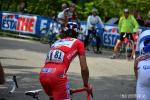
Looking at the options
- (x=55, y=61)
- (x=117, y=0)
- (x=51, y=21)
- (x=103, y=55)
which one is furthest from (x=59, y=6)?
(x=55, y=61)

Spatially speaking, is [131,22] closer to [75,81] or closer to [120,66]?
[120,66]

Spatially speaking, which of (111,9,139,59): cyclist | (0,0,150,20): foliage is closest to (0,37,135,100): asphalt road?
(111,9,139,59): cyclist

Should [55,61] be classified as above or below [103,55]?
above

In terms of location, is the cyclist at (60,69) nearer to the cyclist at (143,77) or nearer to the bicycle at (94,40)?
the cyclist at (143,77)

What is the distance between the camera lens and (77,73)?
14.5 m

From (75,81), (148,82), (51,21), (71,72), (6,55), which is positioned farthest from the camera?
(51,21)

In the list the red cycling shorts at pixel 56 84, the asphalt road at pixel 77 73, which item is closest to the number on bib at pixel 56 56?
the red cycling shorts at pixel 56 84

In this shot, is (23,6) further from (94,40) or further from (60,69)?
(60,69)

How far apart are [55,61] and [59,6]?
27364 millimetres

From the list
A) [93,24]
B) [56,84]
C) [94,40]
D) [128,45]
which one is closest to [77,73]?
[128,45]

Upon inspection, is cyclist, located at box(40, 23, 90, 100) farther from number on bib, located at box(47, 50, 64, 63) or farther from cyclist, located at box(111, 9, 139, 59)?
cyclist, located at box(111, 9, 139, 59)

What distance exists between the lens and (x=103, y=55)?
65.6 ft

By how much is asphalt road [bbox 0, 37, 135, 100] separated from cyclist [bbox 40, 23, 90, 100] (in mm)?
4077

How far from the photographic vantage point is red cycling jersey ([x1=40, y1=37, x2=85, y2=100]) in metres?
6.57
